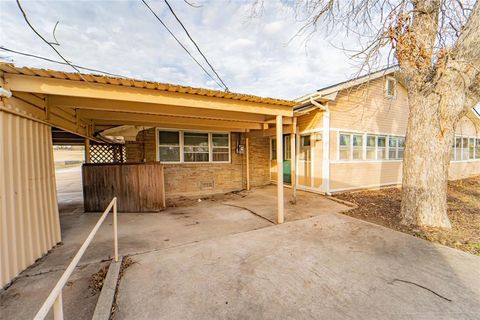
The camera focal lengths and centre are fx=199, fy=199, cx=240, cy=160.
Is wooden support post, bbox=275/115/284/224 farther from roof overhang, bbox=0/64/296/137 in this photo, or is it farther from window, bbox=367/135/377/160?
window, bbox=367/135/377/160

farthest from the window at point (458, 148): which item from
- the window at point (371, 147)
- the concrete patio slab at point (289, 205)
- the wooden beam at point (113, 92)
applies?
the wooden beam at point (113, 92)

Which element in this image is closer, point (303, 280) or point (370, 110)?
point (303, 280)

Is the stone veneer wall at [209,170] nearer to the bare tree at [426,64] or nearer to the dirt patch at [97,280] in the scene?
the dirt patch at [97,280]

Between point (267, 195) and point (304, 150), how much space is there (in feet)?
8.41

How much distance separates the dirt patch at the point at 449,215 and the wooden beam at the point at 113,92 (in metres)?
4.29

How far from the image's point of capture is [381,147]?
909cm

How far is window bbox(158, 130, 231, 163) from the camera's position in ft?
25.1

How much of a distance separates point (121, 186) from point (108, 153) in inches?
128

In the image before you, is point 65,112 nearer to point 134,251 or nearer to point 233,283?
point 134,251

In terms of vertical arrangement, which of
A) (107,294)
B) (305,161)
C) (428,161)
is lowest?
(107,294)

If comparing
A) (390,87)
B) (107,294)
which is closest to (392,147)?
(390,87)

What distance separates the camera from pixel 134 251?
11.2 feet

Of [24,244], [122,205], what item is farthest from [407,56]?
[122,205]

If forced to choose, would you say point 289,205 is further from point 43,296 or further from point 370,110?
point 370,110
